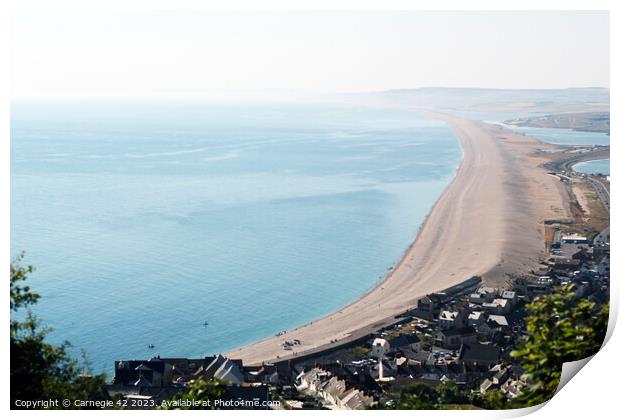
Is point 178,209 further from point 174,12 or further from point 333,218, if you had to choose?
point 174,12

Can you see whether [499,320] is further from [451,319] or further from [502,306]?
[451,319]

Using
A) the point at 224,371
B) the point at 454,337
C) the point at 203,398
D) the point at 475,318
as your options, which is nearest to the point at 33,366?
the point at 203,398

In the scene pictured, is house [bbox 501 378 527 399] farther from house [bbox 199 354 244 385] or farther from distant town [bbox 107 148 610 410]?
house [bbox 199 354 244 385]

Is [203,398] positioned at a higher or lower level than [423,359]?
higher

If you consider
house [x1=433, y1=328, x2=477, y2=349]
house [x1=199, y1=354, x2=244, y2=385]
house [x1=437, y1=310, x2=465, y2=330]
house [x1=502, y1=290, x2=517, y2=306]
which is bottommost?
house [x1=433, y1=328, x2=477, y2=349]

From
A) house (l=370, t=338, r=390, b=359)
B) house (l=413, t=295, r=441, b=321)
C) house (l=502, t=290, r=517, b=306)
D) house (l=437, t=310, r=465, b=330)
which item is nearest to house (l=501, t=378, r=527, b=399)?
house (l=370, t=338, r=390, b=359)

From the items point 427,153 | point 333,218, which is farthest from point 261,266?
point 427,153

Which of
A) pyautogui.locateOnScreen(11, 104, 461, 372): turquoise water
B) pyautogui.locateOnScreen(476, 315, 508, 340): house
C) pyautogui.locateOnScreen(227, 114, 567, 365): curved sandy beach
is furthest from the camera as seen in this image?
pyautogui.locateOnScreen(11, 104, 461, 372): turquoise water
